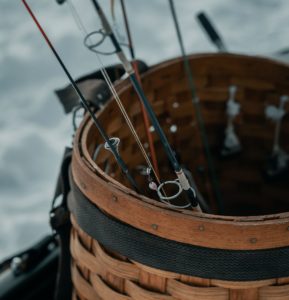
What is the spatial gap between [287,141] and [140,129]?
33 cm

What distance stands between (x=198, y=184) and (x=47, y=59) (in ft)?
2.63

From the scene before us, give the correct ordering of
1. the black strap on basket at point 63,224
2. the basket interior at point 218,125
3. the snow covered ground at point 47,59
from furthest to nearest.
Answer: the snow covered ground at point 47,59, the basket interior at point 218,125, the black strap on basket at point 63,224

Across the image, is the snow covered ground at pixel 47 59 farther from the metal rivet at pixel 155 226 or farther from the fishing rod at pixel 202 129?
the metal rivet at pixel 155 226

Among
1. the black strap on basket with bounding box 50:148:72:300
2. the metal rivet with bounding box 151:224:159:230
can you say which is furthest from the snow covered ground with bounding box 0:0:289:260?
the metal rivet with bounding box 151:224:159:230

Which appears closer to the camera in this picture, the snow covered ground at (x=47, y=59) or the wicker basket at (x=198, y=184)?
the wicker basket at (x=198, y=184)

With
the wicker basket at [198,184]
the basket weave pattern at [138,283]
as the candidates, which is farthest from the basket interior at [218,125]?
the basket weave pattern at [138,283]

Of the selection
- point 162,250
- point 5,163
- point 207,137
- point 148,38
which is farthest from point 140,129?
point 148,38

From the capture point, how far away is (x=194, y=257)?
1.86 ft

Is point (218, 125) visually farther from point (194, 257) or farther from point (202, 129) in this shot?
point (194, 257)

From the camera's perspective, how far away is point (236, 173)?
1.22 m

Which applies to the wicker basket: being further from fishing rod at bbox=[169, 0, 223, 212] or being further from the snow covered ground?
the snow covered ground

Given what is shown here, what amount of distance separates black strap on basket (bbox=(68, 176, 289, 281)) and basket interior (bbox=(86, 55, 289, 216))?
0.87ft

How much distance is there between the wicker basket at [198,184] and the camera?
56 cm

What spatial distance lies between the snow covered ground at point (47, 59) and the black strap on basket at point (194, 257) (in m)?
0.67
